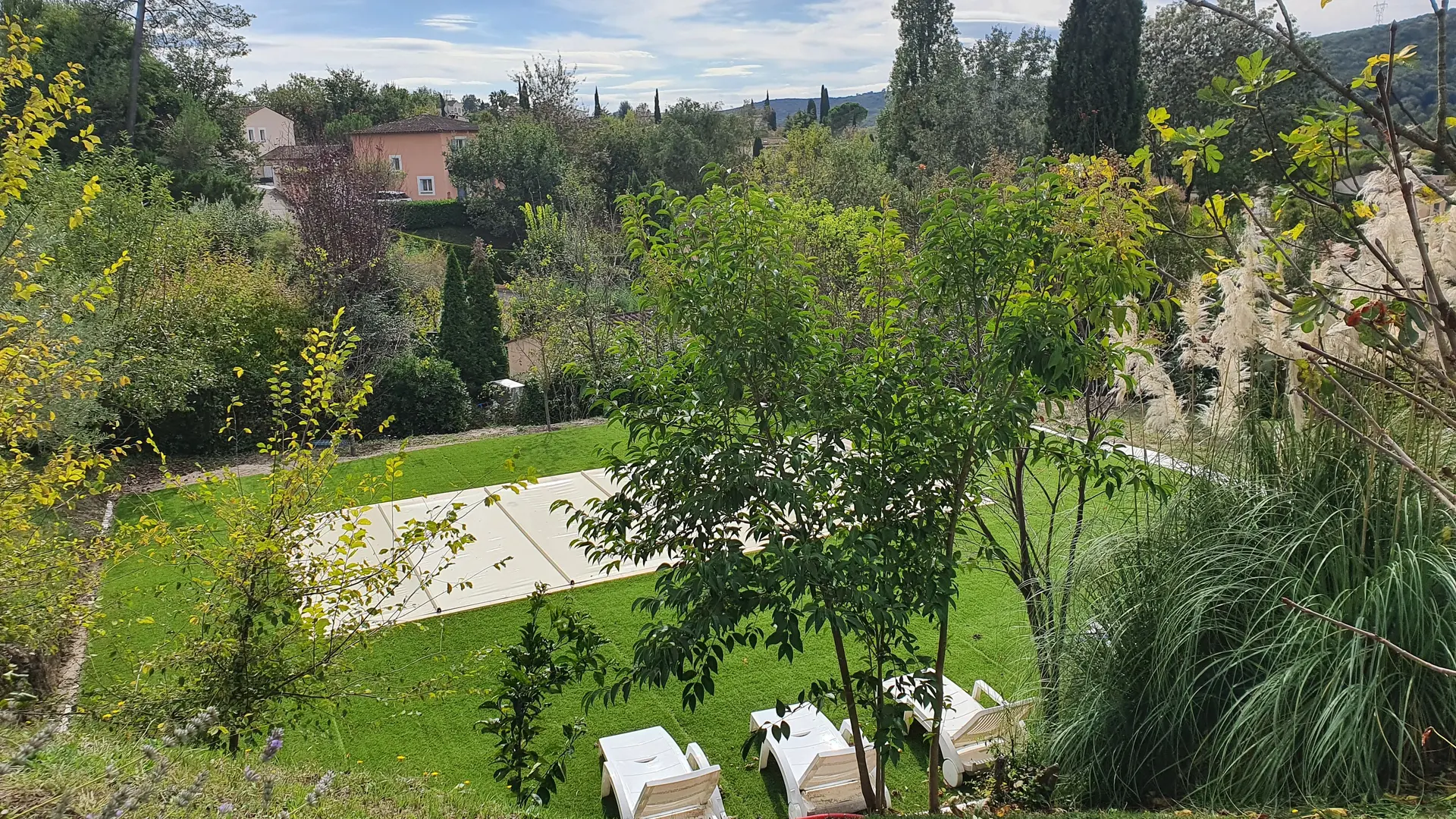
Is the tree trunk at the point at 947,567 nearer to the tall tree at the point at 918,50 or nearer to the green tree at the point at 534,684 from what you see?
the green tree at the point at 534,684

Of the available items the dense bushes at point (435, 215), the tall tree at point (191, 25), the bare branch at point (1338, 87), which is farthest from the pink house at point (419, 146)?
the bare branch at point (1338, 87)

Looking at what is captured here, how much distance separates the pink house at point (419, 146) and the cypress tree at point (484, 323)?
92.1 feet

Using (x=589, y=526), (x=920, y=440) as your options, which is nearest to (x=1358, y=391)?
(x=920, y=440)

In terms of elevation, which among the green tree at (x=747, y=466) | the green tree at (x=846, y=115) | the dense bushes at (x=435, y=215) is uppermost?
the green tree at (x=846, y=115)

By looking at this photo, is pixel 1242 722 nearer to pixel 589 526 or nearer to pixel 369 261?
pixel 589 526

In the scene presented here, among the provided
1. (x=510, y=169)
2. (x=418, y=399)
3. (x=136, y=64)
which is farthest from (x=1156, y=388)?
(x=510, y=169)

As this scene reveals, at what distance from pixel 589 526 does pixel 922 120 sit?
28533mm

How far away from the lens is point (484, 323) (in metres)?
15.0

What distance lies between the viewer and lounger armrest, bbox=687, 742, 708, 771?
5.13 m

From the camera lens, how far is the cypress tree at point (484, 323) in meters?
15.0

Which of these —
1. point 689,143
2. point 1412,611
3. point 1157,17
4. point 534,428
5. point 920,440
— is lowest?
point 534,428

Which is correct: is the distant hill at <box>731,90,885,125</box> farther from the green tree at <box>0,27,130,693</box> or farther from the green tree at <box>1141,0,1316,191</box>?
the green tree at <box>0,27,130,693</box>

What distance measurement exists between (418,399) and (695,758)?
993cm

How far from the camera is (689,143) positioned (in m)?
31.6
